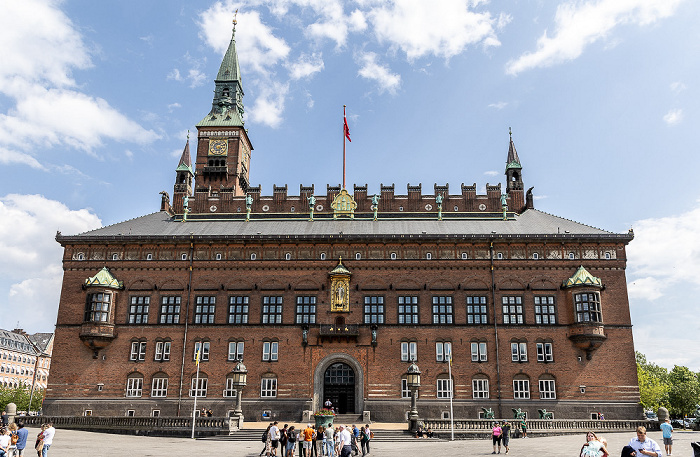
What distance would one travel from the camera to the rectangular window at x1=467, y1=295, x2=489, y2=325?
50.4 m

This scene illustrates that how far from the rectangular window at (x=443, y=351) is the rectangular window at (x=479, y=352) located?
6.71ft

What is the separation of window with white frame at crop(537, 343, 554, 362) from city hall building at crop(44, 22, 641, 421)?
127 millimetres

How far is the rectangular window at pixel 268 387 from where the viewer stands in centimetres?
4919

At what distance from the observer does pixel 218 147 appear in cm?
6962

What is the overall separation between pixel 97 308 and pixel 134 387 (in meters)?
7.72

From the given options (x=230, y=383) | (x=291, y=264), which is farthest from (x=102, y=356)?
(x=291, y=264)

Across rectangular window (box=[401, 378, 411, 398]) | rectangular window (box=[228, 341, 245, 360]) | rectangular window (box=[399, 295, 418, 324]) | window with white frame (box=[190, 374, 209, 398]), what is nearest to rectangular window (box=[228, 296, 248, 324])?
rectangular window (box=[228, 341, 245, 360])

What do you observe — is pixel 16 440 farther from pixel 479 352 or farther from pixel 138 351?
pixel 479 352

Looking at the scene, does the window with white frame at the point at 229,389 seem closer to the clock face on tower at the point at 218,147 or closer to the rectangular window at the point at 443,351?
the rectangular window at the point at 443,351

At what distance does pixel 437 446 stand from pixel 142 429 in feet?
67.7

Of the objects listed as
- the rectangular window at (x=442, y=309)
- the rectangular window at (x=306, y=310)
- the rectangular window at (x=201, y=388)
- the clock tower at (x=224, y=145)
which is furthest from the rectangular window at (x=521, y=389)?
the clock tower at (x=224, y=145)

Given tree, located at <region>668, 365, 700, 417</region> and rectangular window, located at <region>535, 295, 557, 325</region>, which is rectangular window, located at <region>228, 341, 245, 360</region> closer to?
rectangular window, located at <region>535, 295, 557, 325</region>

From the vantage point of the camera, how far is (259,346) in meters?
50.5

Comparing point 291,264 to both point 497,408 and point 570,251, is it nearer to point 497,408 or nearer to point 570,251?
point 497,408
